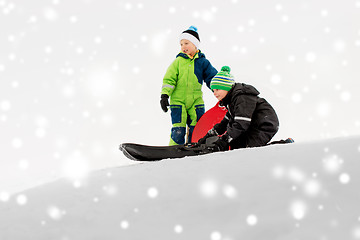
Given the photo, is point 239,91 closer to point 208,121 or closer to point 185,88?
point 208,121

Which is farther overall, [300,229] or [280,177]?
[280,177]

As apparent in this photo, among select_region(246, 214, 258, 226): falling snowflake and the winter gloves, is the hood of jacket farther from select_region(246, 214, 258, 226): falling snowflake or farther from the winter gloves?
select_region(246, 214, 258, 226): falling snowflake

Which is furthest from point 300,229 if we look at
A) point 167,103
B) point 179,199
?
point 167,103

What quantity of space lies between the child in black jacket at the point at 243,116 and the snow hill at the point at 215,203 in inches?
37.4

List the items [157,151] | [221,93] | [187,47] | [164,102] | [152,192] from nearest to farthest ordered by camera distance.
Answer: [152,192], [157,151], [221,93], [164,102], [187,47]

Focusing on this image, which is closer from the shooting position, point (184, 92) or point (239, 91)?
point (239, 91)

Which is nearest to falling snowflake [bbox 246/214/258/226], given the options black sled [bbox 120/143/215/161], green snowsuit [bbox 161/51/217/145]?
black sled [bbox 120/143/215/161]

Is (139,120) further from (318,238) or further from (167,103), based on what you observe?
(318,238)

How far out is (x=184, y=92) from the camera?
148 inches

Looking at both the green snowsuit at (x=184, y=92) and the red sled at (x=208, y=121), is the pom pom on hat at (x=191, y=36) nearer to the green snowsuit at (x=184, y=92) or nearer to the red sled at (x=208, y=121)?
the green snowsuit at (x=184, y=92)

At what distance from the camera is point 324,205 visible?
4.19ft

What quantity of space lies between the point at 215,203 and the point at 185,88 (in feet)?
8.12

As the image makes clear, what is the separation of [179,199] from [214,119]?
2.16 meters

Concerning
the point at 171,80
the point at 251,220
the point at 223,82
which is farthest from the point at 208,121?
the point at 251,220
